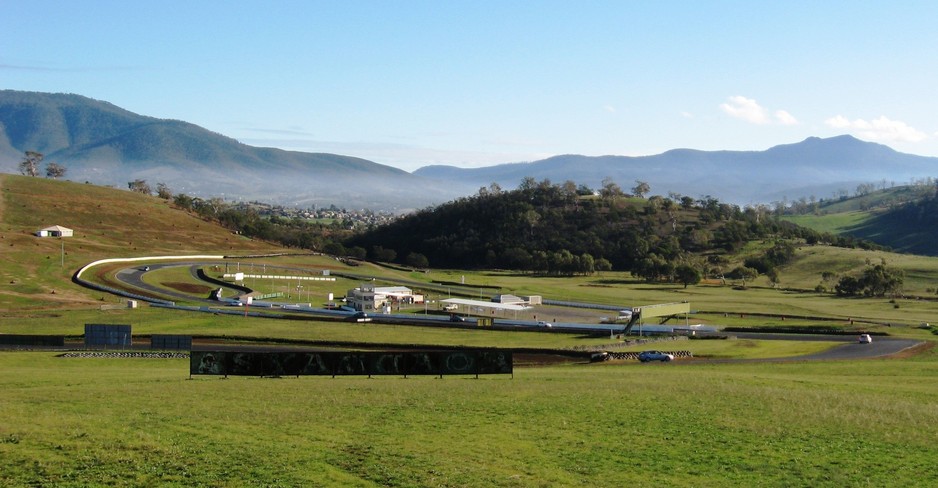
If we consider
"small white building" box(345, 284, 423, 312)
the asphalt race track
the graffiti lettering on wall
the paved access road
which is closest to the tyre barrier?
the asphalt race track

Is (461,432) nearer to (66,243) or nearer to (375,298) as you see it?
(375,298)

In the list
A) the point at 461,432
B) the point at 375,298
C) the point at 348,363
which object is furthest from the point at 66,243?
the point at 461,432

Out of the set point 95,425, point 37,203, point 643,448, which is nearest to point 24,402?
point 95,425

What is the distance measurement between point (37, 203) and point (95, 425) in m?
186

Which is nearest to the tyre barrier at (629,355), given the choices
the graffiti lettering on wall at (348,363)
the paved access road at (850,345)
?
the paved access road at (850,345)

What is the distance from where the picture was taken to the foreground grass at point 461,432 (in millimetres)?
23266

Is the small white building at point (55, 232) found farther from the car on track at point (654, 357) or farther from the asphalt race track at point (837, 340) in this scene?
the car on track at point (654, 357)

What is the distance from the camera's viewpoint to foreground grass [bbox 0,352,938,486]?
23266 millimetres

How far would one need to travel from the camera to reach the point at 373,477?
898 inches

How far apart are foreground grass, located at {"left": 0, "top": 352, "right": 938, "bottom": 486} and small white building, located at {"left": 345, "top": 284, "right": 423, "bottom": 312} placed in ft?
223

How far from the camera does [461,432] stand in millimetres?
28734

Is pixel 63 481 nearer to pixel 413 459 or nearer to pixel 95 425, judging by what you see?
pixel 95 425

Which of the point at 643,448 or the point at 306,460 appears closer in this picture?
the point at 306,460

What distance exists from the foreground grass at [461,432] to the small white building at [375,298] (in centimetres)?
6790
